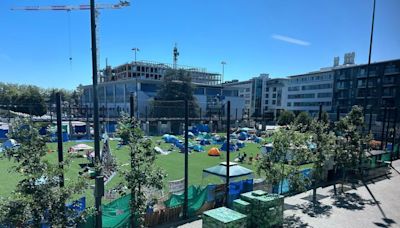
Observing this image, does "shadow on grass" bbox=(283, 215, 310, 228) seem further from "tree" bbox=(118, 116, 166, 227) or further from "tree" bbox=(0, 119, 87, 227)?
"tree" bbox=(0, 119, 87, 227)

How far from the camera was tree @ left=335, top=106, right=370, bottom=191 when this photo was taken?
1510cm

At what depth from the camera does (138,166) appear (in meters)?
7.96

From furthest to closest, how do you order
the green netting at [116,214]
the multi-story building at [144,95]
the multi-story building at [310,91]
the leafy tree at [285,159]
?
the multi-story building at [310,91]
the multi-story building at [144,95]
the leafy tree at [285,159]
the green netting at [116,214]

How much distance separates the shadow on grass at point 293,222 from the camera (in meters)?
11.1

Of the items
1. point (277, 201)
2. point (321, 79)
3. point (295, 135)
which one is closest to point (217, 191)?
point (277, 201)

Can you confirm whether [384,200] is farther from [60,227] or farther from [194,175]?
[60,227]

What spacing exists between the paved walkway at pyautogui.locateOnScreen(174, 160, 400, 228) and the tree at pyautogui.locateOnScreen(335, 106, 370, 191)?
1.99 meters

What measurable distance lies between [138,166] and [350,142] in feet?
44.7

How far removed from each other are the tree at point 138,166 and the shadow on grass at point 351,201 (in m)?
11.1

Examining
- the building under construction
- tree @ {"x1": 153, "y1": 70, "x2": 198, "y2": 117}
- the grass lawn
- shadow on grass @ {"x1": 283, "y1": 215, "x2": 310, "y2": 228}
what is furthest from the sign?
the building under construction

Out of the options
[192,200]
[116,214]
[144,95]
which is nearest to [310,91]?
[144,95]

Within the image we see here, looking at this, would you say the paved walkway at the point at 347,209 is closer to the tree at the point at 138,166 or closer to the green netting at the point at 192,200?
the green netting at the point at 192,200

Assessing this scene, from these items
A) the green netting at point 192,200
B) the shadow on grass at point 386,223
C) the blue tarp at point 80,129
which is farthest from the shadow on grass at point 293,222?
the blue tarp at point 80,129

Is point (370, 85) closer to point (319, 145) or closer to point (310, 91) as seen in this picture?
point (310, 91)
